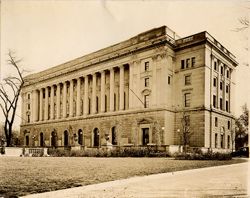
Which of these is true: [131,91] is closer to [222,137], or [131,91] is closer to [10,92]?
[222,137]

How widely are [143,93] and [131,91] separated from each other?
37cm

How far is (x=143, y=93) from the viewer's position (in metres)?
6.83

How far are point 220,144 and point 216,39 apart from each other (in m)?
1.79

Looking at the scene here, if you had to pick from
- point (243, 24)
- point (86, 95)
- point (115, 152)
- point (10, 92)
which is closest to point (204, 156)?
point (115, 152)

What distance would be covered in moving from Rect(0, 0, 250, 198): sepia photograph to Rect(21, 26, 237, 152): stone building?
3 centimetres

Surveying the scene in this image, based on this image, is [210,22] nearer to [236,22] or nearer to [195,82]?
[236,22]

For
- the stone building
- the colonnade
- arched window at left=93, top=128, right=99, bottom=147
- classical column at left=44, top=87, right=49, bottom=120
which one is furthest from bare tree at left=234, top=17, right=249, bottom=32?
arched window at left=93, top=128, right=99, bottom=147

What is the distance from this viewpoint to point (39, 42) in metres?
6.33

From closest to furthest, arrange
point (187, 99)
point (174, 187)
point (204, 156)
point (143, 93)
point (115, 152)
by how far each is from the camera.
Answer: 1. point (174, 187)
2. point (187, 99)
3. point (143, 93)
4. point (204, 156)
5. point (115, 152)

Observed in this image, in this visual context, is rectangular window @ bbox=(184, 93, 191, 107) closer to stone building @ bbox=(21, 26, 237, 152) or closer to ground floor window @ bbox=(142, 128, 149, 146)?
stone building @ bbox=(21, 26, 237, 152)

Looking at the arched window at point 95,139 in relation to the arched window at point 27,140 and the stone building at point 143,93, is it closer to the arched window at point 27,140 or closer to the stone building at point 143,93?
the stone building at point 143,93

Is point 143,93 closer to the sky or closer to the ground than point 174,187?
closer to the sky

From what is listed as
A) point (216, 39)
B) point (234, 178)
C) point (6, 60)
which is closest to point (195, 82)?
point (216, 39)

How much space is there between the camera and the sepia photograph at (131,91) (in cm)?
522
